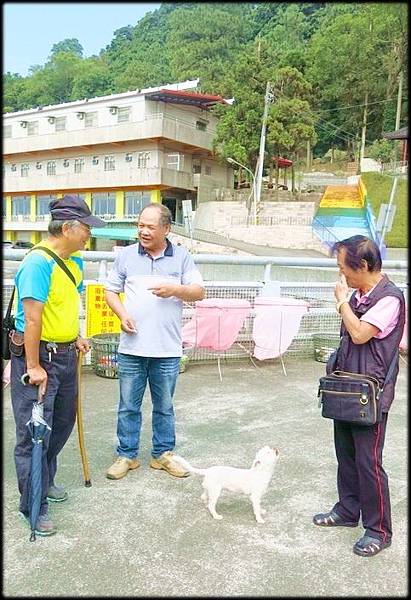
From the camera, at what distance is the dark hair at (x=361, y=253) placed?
215 cm

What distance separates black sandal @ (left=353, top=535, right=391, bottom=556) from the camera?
225 cm

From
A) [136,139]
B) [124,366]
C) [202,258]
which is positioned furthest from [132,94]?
[124,366]

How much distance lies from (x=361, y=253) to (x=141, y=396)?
5.19ft

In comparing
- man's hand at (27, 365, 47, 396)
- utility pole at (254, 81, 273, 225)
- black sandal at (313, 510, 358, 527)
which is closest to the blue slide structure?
utility pole at (254, 81, 273, 225)

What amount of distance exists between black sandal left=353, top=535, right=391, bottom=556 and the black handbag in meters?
0.53

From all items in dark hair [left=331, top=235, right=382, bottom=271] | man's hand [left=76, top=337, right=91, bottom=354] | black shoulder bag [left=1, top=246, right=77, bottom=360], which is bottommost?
man's hand [left=76, top=337, right=91, bottom=354]

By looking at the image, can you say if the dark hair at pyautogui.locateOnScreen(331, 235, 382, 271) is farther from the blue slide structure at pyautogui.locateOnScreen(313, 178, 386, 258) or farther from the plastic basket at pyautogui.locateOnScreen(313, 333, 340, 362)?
the blue slide structure at pyautogui.locateOnScreen(313, 178, 386, 258)

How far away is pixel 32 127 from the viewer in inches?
1473

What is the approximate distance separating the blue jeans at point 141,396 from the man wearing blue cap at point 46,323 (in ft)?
1.86

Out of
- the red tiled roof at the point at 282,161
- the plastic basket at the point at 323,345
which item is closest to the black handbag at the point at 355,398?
the plastic basket at the point at 323,345

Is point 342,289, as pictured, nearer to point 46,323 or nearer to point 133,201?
point 46,323

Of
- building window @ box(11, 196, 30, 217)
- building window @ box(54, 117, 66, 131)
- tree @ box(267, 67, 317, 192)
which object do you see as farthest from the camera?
building window @ box(11, 196, 30, 217)

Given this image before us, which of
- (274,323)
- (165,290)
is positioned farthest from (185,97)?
(165,290)

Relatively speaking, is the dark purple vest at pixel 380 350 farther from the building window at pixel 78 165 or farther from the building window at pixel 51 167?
the building window at pixel 51 167
